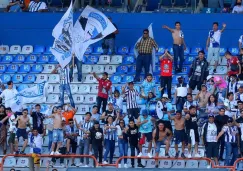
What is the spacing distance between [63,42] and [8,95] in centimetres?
203

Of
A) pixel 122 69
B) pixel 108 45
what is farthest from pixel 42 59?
pixel 122 69

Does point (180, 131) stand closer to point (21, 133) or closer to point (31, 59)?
point (21, 133)

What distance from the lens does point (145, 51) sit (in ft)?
108

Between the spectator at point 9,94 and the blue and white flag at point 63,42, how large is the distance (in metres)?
1.50

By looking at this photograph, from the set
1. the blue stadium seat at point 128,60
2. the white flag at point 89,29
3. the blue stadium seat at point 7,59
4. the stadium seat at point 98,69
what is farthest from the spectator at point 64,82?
the blue stadium seat at point 7,59

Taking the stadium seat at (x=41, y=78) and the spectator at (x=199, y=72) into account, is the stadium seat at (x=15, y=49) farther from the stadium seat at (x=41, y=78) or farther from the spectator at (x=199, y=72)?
the spectator at (x=199, y=72)

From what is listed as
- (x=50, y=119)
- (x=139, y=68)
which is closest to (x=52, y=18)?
(x=139, y=68)

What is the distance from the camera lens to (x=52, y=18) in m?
36.5

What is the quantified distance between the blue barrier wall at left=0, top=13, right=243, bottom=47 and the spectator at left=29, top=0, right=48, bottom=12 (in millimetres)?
346

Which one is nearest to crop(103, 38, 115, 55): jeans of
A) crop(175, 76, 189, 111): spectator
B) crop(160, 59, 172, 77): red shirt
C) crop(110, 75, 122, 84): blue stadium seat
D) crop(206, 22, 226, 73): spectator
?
crop(110, 75, 122, 84): blue stadium seat

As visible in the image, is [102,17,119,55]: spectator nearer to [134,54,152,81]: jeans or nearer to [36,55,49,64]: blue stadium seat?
[36,55,49,64]: blue stadium seat

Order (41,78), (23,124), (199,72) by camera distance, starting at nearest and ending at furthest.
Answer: (23,124) < (199,72) < (41,78)

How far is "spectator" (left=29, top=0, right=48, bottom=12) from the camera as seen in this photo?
36844 millimetres

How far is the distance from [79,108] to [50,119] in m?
2.45
